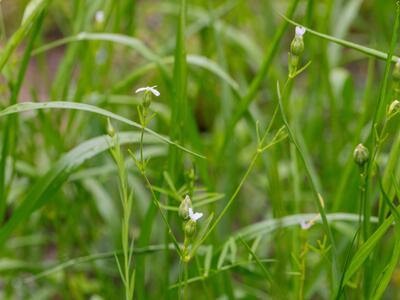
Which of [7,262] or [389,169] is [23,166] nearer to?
[7,262]

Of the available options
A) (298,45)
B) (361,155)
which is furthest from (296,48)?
(361,155)

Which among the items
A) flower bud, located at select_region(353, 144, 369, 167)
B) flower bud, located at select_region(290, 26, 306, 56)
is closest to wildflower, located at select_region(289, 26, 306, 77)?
flower bud, located at select_region(290, 26, 306, 56)

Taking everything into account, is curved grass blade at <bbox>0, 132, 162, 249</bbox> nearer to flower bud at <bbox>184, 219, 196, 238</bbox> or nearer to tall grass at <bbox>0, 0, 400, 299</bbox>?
tall grass at <bbox>0, 0, 400, 299</bbox>

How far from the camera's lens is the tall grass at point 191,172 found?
791mm

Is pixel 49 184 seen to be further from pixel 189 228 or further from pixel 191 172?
pixel 189 228

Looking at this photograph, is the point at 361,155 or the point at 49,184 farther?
the point at 49,184

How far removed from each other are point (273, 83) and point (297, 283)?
48cm

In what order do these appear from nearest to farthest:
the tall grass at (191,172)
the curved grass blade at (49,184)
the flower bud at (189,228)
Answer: the flower bud at (189,228)
the tall grass at (191,172)
the curved grass blade at (49,184)

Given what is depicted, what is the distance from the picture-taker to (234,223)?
1.84m

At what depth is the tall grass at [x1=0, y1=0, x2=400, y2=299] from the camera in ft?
2.60

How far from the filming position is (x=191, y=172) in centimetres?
85

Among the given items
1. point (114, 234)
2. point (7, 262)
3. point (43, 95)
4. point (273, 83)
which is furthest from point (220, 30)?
point (43, 95)

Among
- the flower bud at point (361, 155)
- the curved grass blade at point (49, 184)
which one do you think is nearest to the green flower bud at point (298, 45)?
the flower bud at point (361, 155)

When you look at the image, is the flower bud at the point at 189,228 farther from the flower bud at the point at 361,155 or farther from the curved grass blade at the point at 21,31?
the curved grass blade at the point at 21,31
